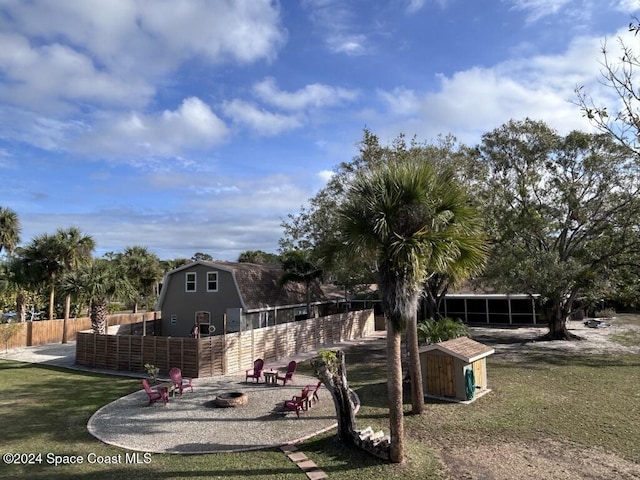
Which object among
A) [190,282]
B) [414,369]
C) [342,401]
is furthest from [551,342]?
[190,282]

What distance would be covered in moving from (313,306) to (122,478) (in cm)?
2390

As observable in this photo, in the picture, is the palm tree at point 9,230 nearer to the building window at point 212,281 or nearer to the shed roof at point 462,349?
the building window at point 212,281

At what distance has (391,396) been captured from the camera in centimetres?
891

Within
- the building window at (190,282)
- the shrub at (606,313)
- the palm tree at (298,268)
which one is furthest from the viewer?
the shrub at (606,313)

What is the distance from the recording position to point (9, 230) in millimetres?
30266

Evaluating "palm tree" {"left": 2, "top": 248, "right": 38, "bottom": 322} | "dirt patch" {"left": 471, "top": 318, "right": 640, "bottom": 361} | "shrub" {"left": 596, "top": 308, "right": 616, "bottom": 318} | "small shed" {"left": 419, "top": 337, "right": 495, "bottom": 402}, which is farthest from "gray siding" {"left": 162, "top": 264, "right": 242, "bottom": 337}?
"shrub" {"left": 596, "top": 308, "right": 616, "bottom": 318}

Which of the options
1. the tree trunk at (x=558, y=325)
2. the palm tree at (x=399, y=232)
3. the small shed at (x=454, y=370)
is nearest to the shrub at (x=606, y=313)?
the tree trunk at (x=558, y=325)

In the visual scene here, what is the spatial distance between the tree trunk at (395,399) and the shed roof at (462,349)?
503 cm

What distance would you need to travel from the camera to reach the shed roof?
43.6 ft

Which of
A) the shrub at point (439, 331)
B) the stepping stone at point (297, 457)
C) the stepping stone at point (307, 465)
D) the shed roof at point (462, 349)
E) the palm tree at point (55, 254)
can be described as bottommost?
the stepping stone at point (297, 457)

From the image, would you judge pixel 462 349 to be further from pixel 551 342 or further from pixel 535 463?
pixel 551 342

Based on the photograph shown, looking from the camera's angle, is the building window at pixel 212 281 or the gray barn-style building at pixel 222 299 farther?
the building window at pixel 212 281

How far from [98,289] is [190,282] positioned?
6176 mm

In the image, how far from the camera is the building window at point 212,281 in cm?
2731
